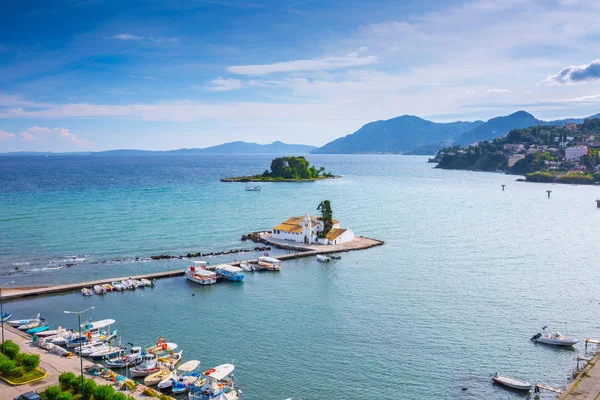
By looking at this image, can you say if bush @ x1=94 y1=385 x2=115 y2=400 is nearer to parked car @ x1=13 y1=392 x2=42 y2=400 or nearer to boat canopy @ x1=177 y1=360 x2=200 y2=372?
parked car @ x1=13 y1=392 x2=42 y2=400

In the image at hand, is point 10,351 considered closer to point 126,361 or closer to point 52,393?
point 126,361

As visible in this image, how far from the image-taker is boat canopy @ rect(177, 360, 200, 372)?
31834 mm

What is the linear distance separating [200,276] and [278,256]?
1450cm

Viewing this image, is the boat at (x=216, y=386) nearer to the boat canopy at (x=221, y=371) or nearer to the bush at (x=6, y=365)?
the boat canopy at (x=221, y=371)

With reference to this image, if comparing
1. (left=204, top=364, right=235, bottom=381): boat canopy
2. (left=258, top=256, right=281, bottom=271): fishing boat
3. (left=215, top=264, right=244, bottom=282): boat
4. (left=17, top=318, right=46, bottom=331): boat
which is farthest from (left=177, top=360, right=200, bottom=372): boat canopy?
(left=258, top=256, right=281, bottom=271): fishing boat

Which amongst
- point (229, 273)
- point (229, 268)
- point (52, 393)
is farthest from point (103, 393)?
point (229, 268)

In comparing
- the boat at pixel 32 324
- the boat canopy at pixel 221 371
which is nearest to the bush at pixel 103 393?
the boat canopy at pixel 221 371

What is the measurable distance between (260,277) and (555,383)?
33.1 metres

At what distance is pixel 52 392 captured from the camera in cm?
2573

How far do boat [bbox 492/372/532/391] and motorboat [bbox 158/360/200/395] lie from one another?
64.5ft

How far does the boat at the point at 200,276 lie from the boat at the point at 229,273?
1.04 m

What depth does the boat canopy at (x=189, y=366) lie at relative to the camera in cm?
3183

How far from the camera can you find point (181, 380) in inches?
1214

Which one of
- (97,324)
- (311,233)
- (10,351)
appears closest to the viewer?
(10,351)
